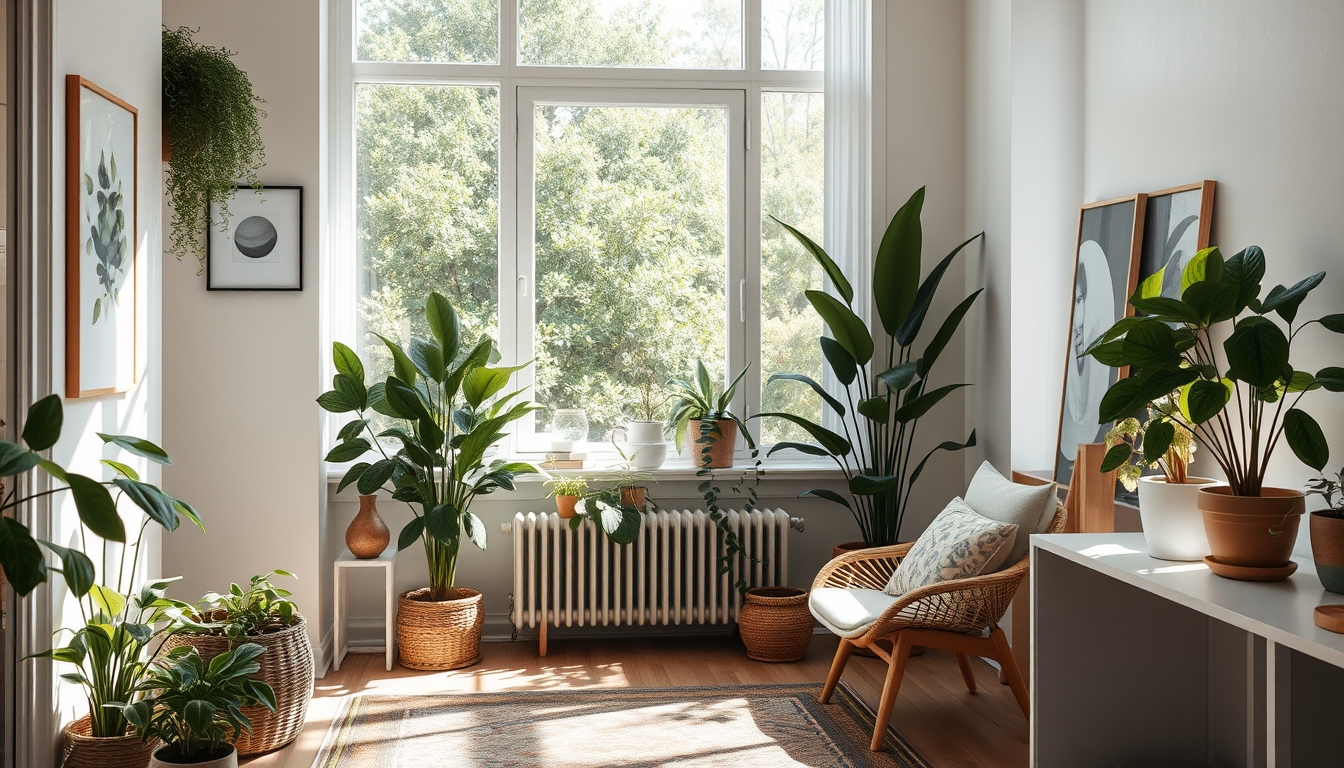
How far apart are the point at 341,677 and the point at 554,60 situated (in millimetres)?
2581

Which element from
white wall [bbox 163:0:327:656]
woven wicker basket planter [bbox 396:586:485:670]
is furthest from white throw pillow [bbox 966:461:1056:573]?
white wall [bbox 163:0:327:656]

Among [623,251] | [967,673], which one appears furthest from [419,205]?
[967,673]

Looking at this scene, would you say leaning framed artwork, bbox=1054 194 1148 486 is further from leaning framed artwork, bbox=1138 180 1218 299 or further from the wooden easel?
the wooden easel

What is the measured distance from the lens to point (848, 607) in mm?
3219

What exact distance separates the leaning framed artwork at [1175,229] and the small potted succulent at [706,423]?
1.59 m

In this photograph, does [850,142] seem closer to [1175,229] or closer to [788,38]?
[788,38]

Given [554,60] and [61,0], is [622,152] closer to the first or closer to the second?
[554,60]

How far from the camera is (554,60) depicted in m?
4.38

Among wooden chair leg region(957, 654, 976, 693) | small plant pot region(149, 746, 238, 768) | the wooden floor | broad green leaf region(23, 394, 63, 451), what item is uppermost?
broad green leaf region(23, 394, 63, 451)

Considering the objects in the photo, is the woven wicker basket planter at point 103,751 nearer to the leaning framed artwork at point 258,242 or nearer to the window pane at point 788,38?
the leaning framed artwork at point 258,242

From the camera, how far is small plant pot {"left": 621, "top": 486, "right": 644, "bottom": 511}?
407 centimetres

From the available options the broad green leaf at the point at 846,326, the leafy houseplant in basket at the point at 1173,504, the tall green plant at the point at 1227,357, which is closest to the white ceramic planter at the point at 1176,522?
the leafy houseplant in basket at the point at 1173,504

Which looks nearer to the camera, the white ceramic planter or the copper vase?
the white ceramic planter

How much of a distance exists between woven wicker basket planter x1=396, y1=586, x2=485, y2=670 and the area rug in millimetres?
277
